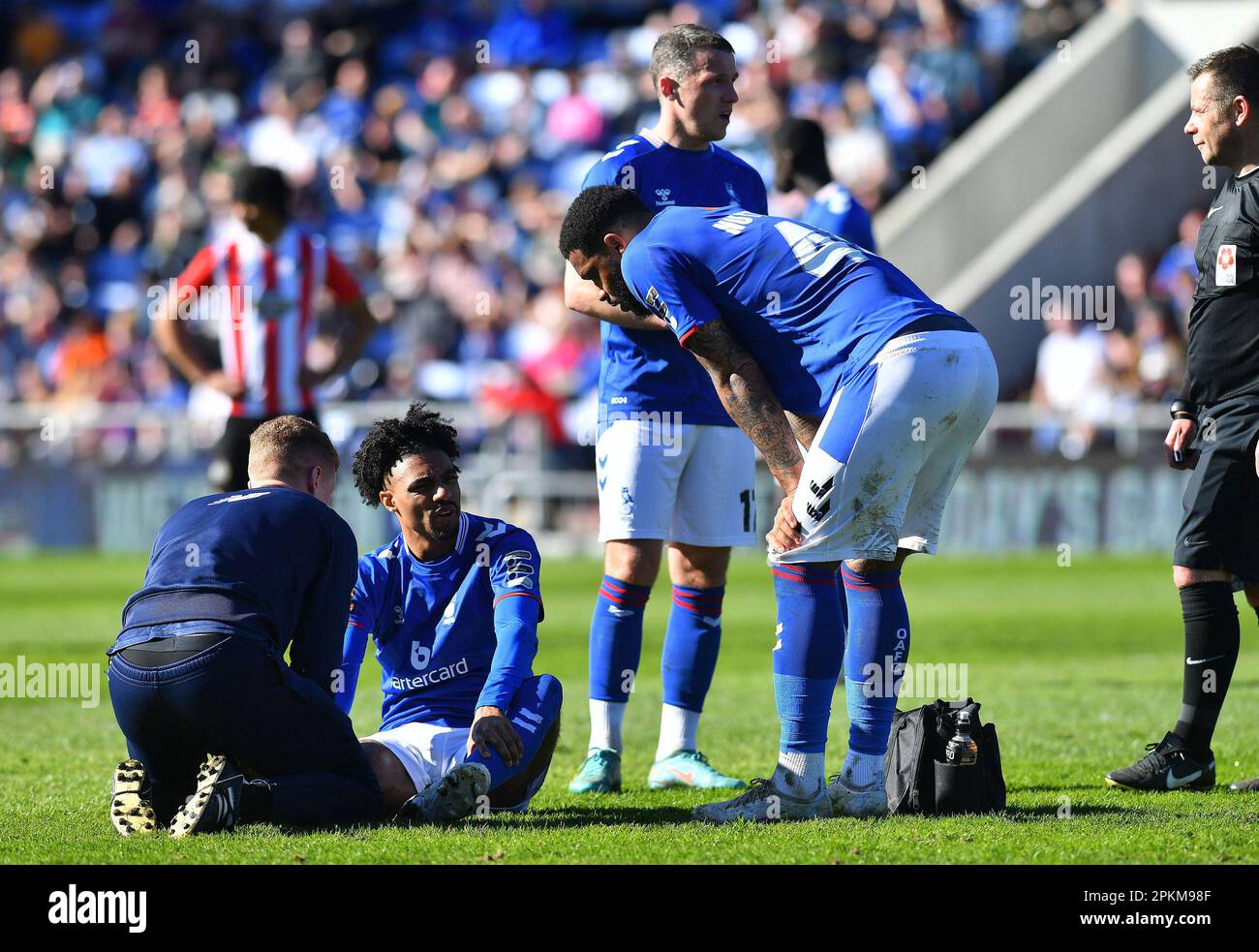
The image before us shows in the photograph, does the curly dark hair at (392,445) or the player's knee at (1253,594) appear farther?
the player's knee at (1253,594)

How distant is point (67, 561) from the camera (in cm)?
1870

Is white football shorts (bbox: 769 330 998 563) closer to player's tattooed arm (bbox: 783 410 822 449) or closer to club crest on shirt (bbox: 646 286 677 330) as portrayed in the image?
player's tattooed arm (bbox: 783 410 822 449)

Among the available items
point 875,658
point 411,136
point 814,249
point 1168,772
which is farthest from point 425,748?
point 411,136

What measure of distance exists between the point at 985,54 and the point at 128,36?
1386 centimetres

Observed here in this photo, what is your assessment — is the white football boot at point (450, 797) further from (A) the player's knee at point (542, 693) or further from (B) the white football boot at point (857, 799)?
(B) the white football boot at point (857, 799)

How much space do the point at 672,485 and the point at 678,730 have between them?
932mm

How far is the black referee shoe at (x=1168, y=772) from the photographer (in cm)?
640

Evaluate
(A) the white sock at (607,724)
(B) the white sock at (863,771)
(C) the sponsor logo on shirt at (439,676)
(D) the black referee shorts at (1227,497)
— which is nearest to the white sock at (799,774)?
(B) the white sock at (863,771)

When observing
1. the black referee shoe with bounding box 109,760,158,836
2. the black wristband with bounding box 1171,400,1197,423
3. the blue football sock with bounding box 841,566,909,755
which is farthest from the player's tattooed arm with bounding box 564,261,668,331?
the black referee shoe with bounding box 109,760,158,836

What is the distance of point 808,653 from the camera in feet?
18.6

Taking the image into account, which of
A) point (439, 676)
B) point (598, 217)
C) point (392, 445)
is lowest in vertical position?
point (439, 676)

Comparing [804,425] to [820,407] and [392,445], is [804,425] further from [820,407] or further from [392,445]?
[392,445]

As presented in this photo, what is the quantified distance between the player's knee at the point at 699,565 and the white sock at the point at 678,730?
0.49 m

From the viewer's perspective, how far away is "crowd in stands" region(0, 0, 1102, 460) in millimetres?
21359
